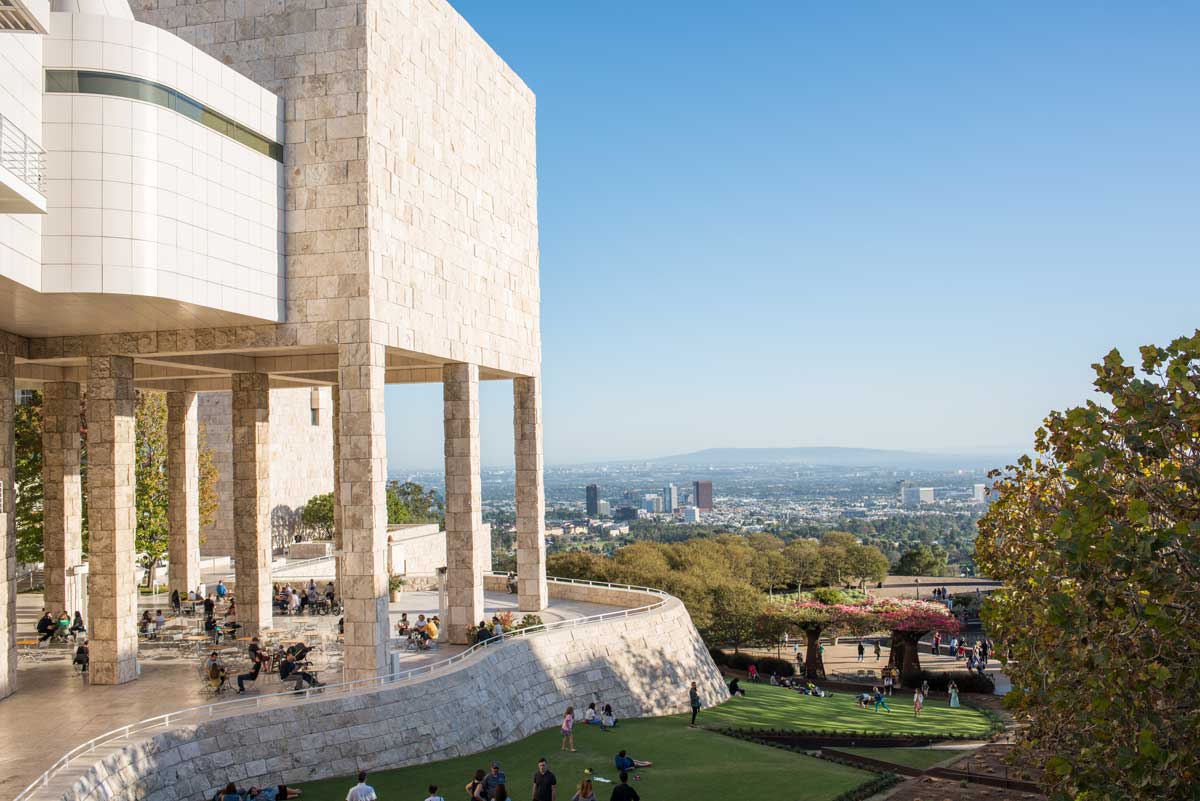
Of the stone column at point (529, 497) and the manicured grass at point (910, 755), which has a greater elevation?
the stone column at point (529, 497)

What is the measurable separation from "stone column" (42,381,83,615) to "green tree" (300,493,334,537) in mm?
29215

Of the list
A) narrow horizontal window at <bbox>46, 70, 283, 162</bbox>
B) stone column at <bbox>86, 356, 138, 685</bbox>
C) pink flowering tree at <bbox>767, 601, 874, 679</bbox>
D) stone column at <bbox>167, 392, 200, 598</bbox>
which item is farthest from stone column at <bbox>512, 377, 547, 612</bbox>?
pink flowering tree at <bbox>767, 601, 874, 679</bbox>

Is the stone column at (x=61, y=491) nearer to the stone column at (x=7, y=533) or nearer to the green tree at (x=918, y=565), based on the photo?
the stone column at (x=7, y=533)

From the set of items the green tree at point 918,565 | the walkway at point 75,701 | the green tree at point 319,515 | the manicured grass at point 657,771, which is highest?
the green tree at point 319,515

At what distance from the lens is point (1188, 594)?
1063cm

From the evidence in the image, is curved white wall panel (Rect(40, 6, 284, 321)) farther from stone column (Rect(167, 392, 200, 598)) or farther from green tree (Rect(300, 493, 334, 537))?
green tree (Rect(300, 493, 334, 537))

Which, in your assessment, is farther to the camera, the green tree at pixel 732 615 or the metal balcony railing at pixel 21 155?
the green tree at pixel 732 615

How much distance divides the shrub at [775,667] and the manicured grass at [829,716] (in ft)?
32.7

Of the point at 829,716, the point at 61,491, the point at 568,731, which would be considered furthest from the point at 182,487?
the point at 829,716

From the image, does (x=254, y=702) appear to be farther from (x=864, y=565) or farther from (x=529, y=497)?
(x=864, y=565)

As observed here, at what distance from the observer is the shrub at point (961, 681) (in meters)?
47.1

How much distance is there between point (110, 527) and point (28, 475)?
18.4 metres

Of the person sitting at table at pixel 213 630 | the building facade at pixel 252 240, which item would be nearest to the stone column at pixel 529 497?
the building facade at pixel 252 240

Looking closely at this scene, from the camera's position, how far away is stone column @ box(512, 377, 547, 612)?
38875mm
